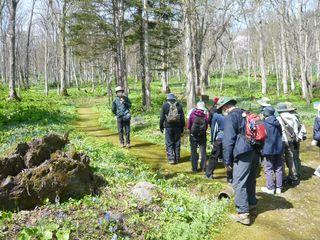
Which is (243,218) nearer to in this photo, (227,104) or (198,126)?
(227,104)

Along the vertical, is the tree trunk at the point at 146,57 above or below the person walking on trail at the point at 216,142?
above

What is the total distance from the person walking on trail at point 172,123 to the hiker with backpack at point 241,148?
433 centimetres

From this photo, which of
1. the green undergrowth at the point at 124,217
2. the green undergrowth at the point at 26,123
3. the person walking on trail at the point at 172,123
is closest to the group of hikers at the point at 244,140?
the person walking on trail at the point at 172,123

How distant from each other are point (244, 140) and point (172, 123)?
471 centimetres

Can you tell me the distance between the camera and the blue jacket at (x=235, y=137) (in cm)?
684

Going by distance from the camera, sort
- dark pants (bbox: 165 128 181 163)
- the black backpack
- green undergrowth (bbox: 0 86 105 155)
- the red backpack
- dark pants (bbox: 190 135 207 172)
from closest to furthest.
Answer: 1. the red backpack
2. the black backpack
3. dark pants (bbox: 190 135 207 172)
4. dark pants (bbox: 165 128 181 163)
5. green undergrowth (bbox: 0 86 105 155)

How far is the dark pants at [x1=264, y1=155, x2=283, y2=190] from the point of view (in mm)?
8992

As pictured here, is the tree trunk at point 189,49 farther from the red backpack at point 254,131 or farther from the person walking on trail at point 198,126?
the red backpack at point 254,131

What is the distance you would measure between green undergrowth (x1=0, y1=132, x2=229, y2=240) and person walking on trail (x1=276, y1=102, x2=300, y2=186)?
2398 mm

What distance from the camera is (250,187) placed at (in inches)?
287

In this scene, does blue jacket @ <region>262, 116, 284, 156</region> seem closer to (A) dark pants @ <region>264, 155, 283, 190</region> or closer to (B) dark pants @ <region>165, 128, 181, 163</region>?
(A) dark pants @ <region>264, 155, 283, 190</region>

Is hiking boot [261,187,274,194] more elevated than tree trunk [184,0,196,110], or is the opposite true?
tree trunk [184,0,196,110]

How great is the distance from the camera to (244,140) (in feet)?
22.5

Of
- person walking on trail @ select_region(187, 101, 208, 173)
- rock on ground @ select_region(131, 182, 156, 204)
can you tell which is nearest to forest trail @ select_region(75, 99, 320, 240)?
person walking on trail @ select_region(187, 101, 208, 173)
